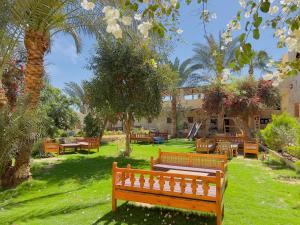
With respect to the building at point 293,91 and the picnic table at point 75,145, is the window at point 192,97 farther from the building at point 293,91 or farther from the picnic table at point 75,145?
the picnic table at point 75,145

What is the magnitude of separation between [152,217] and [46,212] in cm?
256

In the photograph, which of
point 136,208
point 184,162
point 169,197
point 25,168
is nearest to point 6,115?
point 25,168

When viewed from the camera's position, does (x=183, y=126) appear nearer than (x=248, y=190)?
No

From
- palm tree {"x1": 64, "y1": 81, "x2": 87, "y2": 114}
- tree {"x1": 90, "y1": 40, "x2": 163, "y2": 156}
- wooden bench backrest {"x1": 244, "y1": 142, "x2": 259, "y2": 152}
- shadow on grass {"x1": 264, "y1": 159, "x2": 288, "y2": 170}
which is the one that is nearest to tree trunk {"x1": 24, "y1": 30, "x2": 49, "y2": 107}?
tree {"x1": 90, "y1": 40, "x2": 163, "y2": 156}

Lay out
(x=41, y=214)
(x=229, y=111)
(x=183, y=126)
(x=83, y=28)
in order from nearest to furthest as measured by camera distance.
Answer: (x=41, y=214), (x=83, y=28), (x=229, y=111), (x=183, y=126)

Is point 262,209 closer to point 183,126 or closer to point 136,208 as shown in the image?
point 136,208

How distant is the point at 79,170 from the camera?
1298 cm

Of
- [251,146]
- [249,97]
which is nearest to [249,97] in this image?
[249,97]

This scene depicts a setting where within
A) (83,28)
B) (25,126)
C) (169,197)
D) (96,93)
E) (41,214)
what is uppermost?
(83,28)

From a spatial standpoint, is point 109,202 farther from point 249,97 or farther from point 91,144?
point 249,97

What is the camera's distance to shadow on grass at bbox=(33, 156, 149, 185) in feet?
36.8

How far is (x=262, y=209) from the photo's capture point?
700cm

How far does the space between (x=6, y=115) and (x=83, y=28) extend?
188 inches

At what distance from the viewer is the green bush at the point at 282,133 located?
14828mm
